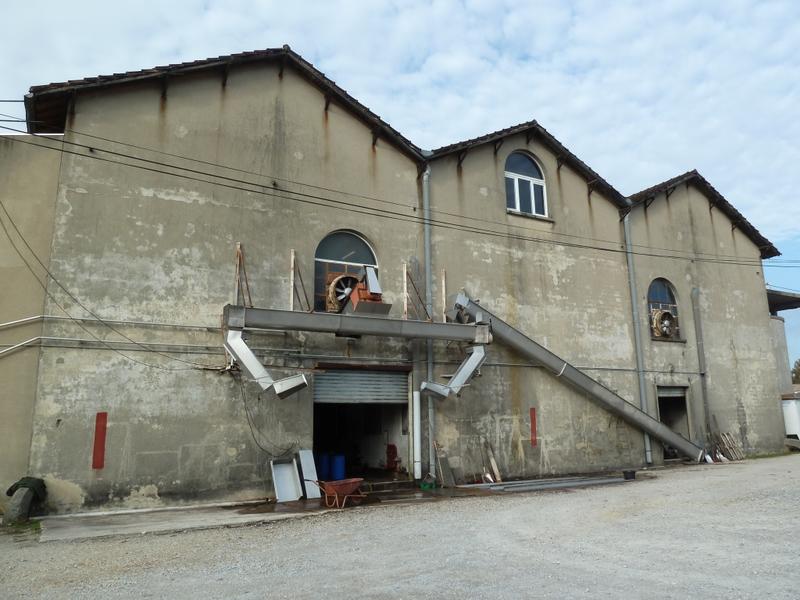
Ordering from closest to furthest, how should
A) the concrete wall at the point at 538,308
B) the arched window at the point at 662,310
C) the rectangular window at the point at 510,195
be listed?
1. the concrete wall at the point at 538,308
2. the rectangular window at the point at 510,195
3. the arched window at the point at 662,310

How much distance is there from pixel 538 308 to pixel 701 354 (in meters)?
6.42

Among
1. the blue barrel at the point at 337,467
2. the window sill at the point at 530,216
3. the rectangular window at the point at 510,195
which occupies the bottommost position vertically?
Result: the blue barrel at the point at 337,467

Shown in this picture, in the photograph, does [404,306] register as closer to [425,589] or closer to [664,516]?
[664,516]

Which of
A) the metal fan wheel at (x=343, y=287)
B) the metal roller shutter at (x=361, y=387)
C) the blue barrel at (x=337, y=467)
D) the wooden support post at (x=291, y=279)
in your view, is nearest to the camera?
the wooden support post at (x=291, y=279)

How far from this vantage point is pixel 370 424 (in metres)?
15.6

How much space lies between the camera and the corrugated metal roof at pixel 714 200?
734 inches

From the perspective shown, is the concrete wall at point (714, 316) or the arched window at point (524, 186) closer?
the arched window at point (524, 186)

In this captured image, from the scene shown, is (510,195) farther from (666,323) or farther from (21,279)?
(21,279)

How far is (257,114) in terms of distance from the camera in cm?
1288

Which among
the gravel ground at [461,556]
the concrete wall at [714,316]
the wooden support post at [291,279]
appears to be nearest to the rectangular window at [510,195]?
the concrete wall at [714,316]

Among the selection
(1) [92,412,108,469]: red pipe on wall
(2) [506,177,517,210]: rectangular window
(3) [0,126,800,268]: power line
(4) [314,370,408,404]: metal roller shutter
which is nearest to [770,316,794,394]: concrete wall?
(3) [0,126,800,268]: power line

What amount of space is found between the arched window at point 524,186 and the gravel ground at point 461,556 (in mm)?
8555

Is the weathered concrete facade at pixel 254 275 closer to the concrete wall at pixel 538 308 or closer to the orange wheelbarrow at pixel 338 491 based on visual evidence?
the concrete wall at pixel 538 308

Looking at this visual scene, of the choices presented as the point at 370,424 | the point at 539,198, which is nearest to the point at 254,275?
the point at 370,424
